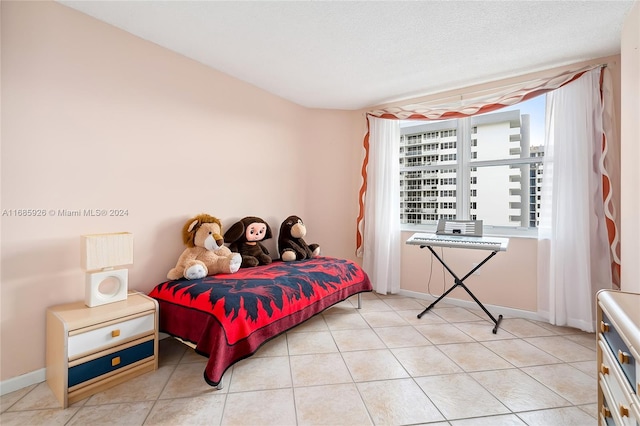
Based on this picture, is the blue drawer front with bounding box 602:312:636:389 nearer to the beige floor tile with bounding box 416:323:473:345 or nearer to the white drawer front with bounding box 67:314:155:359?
the beige floor tile with bounding box 416:323:473:345

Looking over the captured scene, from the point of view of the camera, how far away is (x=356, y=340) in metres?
2.47

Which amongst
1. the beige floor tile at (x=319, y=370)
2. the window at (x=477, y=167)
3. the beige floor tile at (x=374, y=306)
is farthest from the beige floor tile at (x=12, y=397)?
the window at (x=477, y=167)

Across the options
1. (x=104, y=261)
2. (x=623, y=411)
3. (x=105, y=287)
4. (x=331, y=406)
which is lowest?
(x=331, y=406)

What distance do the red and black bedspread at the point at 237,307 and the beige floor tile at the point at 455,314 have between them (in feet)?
3.82

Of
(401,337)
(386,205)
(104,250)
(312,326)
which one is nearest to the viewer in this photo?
(104,250)

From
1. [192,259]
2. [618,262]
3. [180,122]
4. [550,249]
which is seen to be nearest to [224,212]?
[192,259]

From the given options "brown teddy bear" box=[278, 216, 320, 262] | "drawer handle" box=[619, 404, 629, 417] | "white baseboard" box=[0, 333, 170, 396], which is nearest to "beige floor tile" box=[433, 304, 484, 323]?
"brown teddy bear" box=[278, 216, 320, 262]

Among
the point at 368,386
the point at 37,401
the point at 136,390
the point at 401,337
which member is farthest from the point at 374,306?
the point at 37,401

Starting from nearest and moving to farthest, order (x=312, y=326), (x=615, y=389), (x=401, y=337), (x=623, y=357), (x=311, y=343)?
(x=623, y=357), (x=615, y=389), (x=311, y=343), (x=401, y=337), (x=312, y=326)

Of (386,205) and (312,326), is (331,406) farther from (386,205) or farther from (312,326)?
(386,205)

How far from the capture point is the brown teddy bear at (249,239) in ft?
9.62

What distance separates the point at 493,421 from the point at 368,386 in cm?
67

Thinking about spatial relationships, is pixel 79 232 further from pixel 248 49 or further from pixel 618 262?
pixel 618 262

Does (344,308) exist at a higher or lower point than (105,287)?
lower
